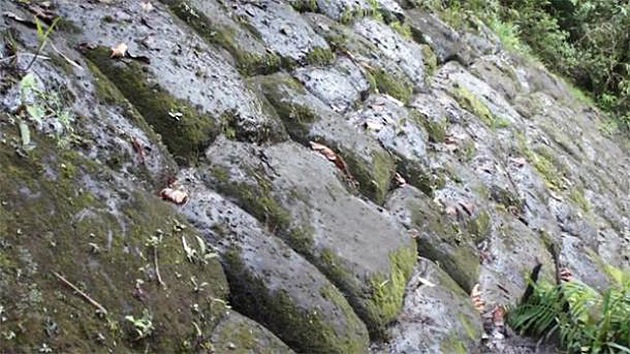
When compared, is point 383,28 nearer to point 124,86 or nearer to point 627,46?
point 124,86

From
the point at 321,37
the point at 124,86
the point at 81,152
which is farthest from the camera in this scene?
the point at 321,37

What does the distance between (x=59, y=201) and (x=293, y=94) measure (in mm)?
1861

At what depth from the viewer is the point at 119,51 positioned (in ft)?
9.04

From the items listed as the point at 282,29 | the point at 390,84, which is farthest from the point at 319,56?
the point at 390,84

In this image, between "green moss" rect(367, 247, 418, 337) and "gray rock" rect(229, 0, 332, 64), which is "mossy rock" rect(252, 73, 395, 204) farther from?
"green moss" rect(367, 247, 418, 337)

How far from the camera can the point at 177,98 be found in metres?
2.80

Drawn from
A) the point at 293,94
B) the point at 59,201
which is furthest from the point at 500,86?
the point at 59,201

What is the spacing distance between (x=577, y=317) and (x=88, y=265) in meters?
2.36

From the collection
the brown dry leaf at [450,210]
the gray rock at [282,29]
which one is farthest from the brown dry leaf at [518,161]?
the gray rock at [282,29]

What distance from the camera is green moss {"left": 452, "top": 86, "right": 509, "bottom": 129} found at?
547 centimetres

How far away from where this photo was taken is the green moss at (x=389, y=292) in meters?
2.80

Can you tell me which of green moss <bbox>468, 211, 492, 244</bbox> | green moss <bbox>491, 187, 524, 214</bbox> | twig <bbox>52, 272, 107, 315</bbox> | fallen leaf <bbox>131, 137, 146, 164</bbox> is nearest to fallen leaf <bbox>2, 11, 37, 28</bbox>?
fallen leaf <bbox>131, 137, 146, 164</bbox>

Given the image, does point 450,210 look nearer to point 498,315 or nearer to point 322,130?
point 498,315

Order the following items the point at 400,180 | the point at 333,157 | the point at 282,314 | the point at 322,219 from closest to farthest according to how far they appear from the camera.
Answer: the point at 282,314, the point at 322,219, the point at 333,157, the point at 400,180
